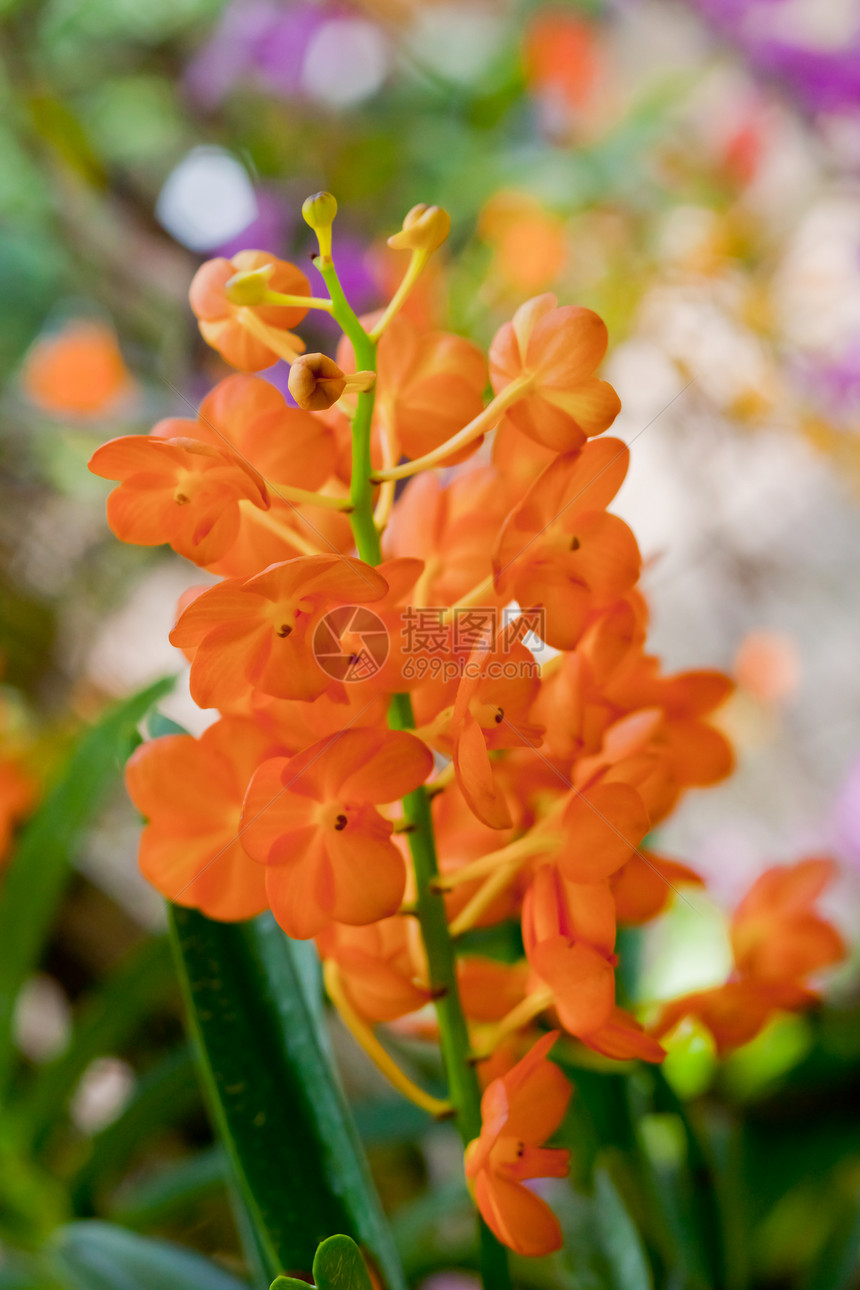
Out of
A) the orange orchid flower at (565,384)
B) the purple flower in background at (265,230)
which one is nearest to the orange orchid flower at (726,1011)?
the orange orchid flower at (565,384)

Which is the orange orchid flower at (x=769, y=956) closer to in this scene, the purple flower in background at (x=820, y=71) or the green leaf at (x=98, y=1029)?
the green leaf at (x=98, y=1029)

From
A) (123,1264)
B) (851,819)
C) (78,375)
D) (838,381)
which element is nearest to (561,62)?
(838,381)

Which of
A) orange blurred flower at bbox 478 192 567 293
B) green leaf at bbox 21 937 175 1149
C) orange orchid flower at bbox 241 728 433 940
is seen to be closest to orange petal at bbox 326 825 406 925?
orange orchid flower at bbox 241 728 433 940

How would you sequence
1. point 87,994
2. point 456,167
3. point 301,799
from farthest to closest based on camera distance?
point 456,167
point 87,994
point 301,799

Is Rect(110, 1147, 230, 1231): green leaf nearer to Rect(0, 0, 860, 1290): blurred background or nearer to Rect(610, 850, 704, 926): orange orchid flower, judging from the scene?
Rect(0, 0, 860, 1290): blurred background

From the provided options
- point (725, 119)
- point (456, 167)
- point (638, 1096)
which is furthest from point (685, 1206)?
point (725, 119)

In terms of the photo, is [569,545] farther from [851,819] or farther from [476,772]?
[851,819]

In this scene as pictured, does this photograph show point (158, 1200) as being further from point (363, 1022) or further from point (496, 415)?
point (496, 415)
